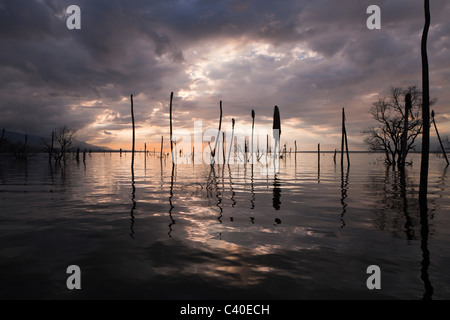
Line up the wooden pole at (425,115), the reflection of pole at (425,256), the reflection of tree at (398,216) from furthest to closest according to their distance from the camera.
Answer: the wooden pole at (425,115) → the reflection of tree at (398,216) → the reflection of pole at (425,256)

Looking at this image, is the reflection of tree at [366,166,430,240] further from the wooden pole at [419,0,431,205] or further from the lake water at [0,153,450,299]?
the wooden pole at [419,0,431,205]

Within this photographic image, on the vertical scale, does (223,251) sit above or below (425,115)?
below

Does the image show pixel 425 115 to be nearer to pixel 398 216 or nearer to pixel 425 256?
pixel 398 216

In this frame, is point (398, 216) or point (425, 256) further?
point (398, 216)

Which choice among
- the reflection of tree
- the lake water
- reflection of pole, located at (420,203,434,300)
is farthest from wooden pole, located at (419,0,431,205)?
reflection of pole, located at (420,203,434,300)

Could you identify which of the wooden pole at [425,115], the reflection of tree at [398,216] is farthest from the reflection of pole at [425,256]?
the wooden pole at [425,115]

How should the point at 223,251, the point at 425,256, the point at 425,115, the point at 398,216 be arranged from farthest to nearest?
the point at 425,115
the point at 398,216
the point at 223,251
the point at 425,256

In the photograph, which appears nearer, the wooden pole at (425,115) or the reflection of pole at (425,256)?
the reflection of pole at (425,256)

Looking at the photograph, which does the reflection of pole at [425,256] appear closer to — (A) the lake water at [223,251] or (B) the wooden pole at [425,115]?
(A) the lake water at [223,251]

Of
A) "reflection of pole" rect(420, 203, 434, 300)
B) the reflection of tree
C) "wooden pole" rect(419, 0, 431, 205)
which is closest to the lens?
"reflection of pole" rect(420, 203, 434, 300)

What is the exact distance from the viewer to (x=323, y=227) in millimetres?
7008

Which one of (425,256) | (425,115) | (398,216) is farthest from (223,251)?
(425,115)
